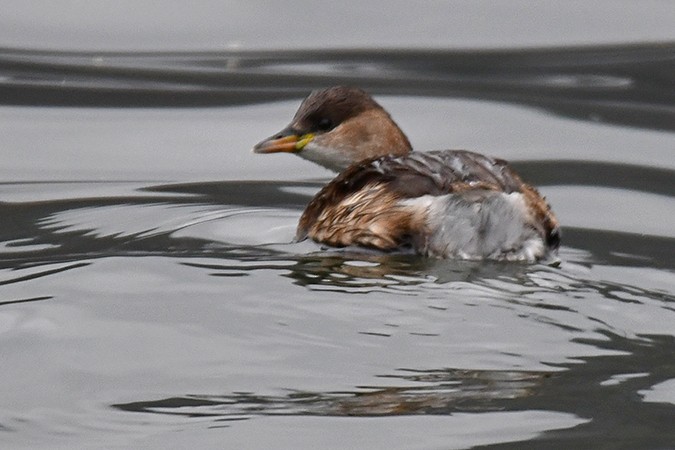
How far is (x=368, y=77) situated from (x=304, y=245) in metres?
3.21

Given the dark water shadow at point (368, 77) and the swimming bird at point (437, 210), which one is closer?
the swimming bird at point (437, 210)

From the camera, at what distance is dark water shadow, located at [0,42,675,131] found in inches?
352

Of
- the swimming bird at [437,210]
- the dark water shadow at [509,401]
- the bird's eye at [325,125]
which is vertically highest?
the bird's eye at [325,125]

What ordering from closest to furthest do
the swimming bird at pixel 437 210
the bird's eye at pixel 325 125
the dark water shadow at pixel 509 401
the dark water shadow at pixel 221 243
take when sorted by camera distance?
the dark water shadow at pixel 509 401 < the swimming bird at pixel 437 210 < the dark water shadow at pixel 221 243 < the bird's eye at pixel 325 125

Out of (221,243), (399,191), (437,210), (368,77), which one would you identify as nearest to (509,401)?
(437,210)

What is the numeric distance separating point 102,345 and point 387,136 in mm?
2464

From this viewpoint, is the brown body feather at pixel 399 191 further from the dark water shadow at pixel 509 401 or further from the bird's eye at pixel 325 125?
the dark water shadow at pixel 509 401

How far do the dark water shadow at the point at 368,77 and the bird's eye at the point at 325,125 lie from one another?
2084mm

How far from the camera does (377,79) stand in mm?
9242

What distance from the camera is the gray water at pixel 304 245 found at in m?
4.32

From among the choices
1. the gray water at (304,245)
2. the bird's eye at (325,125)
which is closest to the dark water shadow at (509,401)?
the gray water at (304,245)

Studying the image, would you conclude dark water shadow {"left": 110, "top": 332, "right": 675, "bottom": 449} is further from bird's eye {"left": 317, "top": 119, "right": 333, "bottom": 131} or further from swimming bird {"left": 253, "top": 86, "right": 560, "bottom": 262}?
bird's eye {"left": 317, "top": 119, "right": 333, "bottom": 131}

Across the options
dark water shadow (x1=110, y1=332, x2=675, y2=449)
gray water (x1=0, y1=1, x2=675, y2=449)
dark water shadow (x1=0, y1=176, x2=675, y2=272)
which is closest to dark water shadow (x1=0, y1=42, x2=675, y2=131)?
gray water (x1=0, y1=1, x2=675, y2=449)

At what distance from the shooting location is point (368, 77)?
926cm
